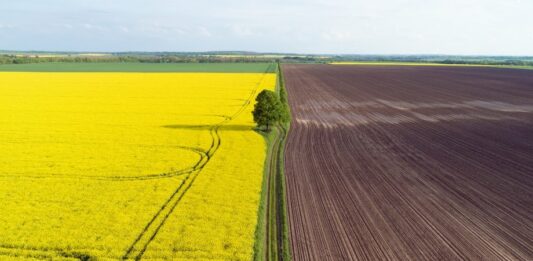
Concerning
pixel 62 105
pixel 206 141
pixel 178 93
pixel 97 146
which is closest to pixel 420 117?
pixel 206 141

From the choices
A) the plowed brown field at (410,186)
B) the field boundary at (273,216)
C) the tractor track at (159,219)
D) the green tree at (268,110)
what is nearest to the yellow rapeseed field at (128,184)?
the tractor track at (159,219)

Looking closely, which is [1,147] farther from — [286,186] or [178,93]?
[178,93]

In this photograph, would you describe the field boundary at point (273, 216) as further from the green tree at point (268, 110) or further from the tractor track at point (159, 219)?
the green tree at point (268, 110)

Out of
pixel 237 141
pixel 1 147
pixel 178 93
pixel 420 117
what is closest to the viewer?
pixel 1 147

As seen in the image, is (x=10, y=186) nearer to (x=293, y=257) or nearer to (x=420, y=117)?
(x=293, y=257)

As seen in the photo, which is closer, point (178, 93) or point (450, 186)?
point (450, 186)

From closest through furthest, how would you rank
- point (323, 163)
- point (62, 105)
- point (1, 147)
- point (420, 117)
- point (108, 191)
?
1. point (108, 191)
2. point (323, 163)
3. point (1, 147)
4. point (420, 117)
5. point (62, 105)

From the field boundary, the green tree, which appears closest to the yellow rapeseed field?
the field boundary

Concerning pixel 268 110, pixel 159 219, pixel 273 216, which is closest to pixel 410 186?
pixel 273 216
